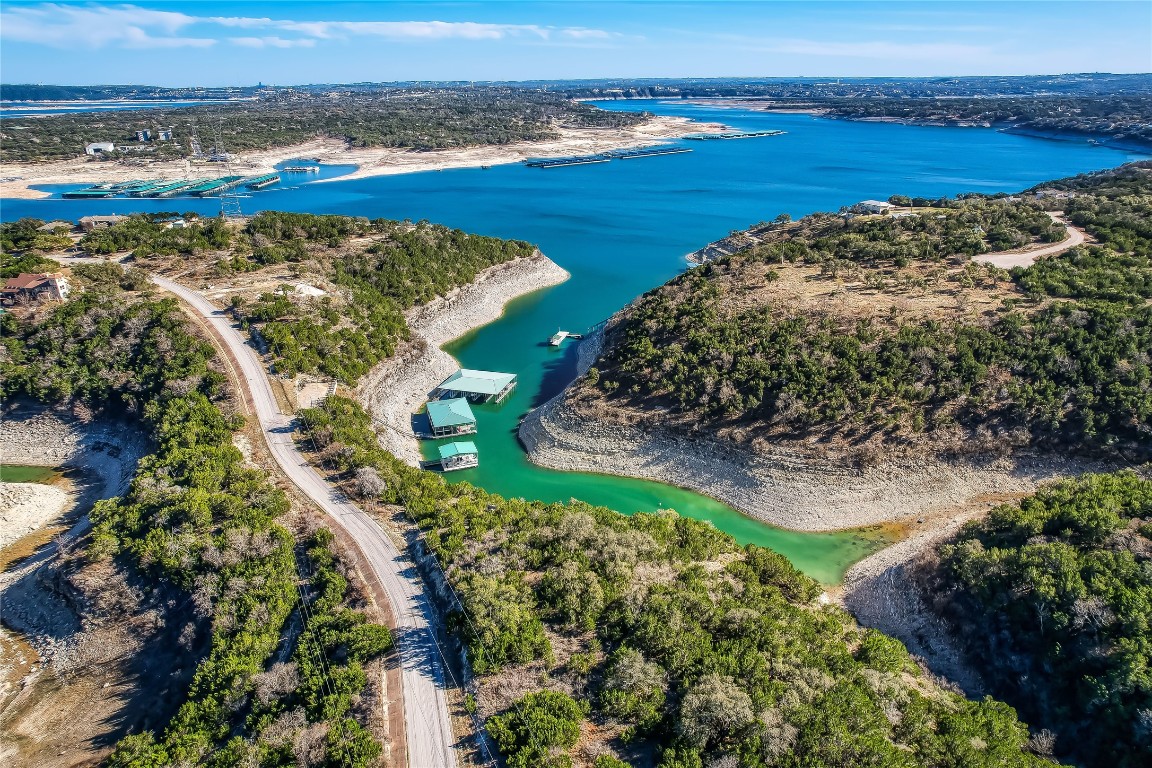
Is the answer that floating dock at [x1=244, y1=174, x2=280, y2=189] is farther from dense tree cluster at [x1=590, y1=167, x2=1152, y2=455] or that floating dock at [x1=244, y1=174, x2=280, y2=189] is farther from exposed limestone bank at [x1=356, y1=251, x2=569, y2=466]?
dense tree cluster at [x1=590, y1=167, x2=1152, y2=455]

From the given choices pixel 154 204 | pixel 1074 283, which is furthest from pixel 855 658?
pixel 154 204

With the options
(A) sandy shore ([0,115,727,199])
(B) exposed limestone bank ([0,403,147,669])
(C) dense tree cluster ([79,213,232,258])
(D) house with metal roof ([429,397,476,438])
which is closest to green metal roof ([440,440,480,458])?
(D) house with metal roof ([429,397,476,438])

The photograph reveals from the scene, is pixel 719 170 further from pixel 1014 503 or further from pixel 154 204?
pixel 1014 503

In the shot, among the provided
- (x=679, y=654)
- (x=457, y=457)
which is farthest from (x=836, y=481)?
(x=457, y=457)

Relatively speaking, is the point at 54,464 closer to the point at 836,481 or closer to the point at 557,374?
the point at 557,374

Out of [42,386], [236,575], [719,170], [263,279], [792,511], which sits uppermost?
[719,170]
